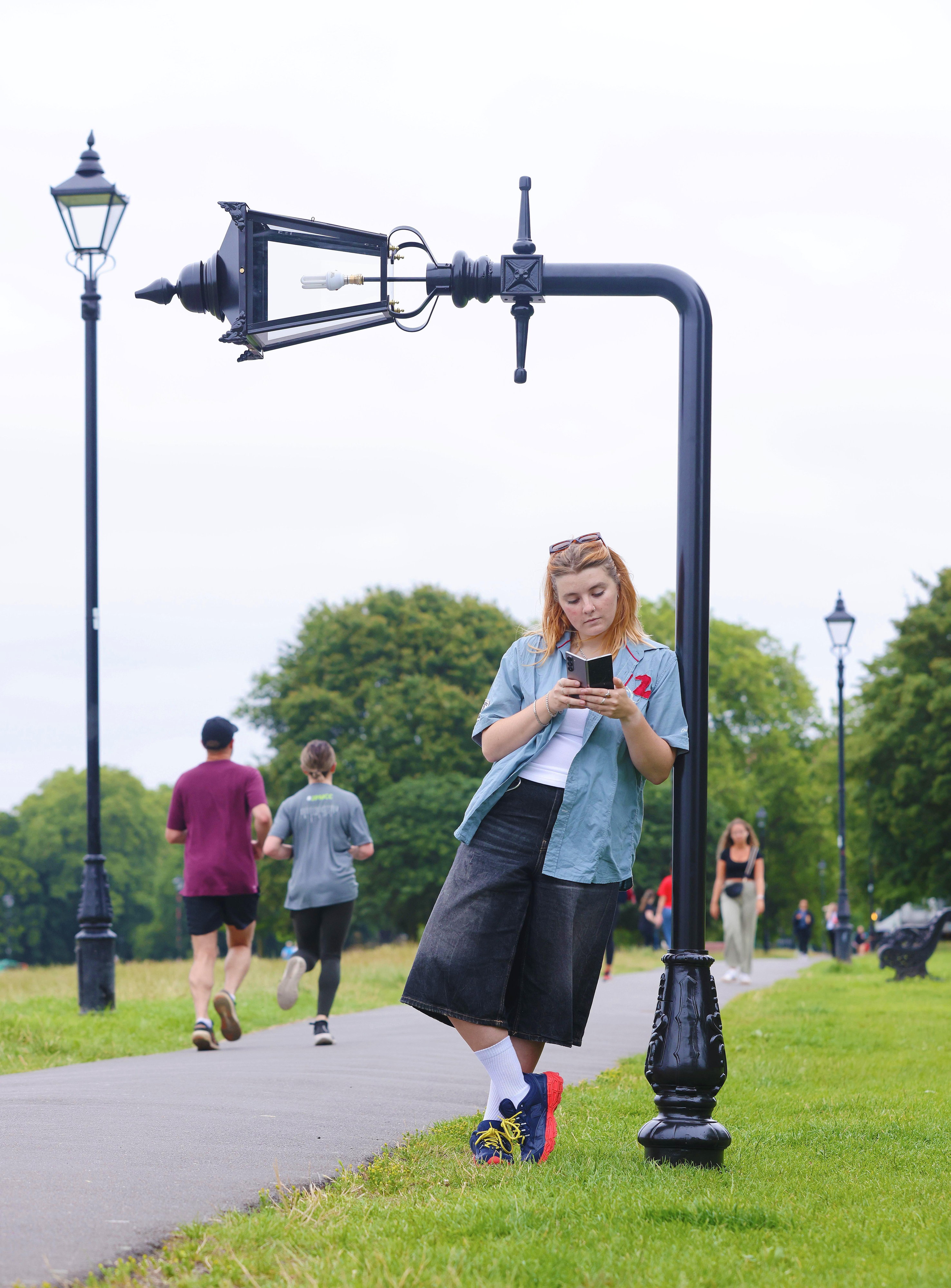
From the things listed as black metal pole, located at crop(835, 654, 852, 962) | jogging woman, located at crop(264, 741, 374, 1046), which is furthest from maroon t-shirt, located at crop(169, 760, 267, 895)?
black metal pole, located at crop(835, 654, 852, 962)

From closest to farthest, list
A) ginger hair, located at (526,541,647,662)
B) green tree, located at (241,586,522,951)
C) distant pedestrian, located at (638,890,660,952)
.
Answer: ginger hair, located at (526,541,647,662) < distant pedestrian, located at (638,890,660,952) < green tree, located at (241,586,522,951)

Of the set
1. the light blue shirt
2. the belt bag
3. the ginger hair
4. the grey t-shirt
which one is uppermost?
the ginger hair

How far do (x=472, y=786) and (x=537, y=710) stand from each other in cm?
3771

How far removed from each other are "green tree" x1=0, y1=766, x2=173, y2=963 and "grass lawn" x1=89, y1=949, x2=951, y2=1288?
74285mm

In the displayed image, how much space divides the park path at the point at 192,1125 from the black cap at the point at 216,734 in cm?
194

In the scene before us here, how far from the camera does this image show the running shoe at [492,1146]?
15.2ft

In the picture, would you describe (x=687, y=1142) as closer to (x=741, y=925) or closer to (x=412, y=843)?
(x=741, y=925)

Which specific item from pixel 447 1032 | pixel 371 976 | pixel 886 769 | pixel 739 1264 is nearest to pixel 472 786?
pixel 886 769

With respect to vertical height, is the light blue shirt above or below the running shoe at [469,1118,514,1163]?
above

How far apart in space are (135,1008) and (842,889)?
18.0 meters

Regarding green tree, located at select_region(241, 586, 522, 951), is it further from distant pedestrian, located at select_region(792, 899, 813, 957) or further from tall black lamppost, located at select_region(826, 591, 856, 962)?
tall black lamppost, located at select_region(826, 591, 856, 962)

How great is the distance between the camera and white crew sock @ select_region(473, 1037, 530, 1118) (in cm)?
464

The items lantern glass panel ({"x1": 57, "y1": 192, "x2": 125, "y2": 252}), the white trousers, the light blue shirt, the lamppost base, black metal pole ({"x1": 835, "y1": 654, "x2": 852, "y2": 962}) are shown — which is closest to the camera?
the light blue shirt

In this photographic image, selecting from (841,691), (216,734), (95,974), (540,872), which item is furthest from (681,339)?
(841,691)
